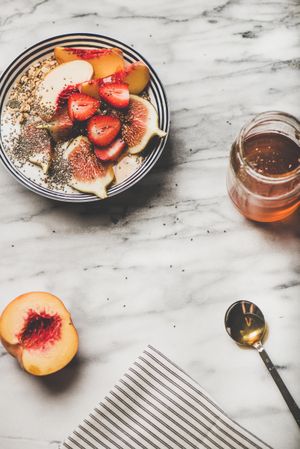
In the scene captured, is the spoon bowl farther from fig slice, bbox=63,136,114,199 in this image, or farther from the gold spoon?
fig slice, bbox=63,136,114,199

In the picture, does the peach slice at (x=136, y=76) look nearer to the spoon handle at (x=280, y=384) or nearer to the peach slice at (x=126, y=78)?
the peach slice at (x=126, y=78)

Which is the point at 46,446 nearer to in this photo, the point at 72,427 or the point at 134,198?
the point at 72,427

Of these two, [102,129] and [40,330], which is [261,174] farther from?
[40,330]

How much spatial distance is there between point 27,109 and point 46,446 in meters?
0.58

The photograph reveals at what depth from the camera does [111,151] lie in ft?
3.47

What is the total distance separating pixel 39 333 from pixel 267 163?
1.52 ft

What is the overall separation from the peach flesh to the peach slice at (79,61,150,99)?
0.39 meters

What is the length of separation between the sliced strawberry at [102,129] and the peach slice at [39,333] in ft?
0.90

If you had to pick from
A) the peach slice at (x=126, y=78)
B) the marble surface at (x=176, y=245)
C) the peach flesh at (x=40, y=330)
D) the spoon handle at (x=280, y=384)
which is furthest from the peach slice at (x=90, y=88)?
the spoon handle at (x=280, y=384)

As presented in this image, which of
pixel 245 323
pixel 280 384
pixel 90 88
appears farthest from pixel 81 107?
pixel 280 384

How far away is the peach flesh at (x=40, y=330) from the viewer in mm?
994

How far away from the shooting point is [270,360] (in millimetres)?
1042

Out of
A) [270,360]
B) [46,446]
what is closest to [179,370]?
[270,360]

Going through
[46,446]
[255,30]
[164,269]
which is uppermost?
[255,30]
